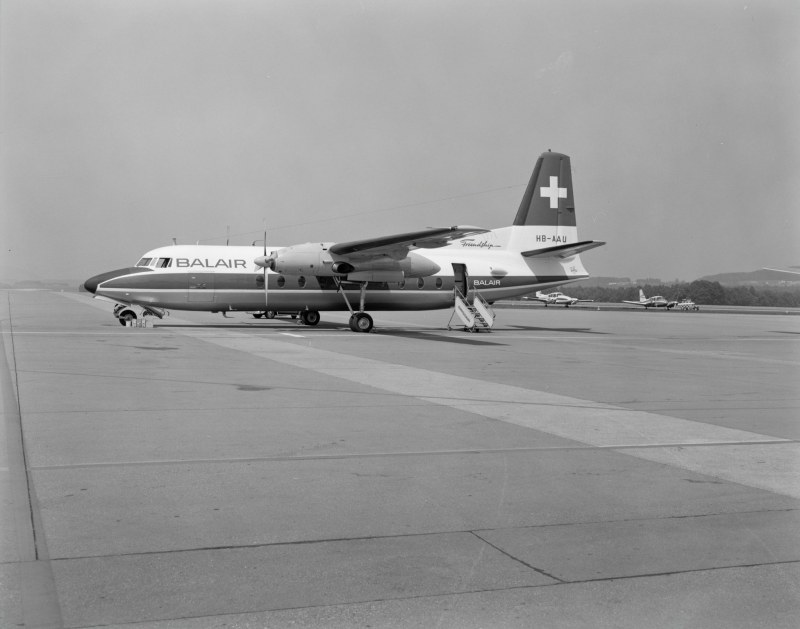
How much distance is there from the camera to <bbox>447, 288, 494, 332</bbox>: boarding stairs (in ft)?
98.3

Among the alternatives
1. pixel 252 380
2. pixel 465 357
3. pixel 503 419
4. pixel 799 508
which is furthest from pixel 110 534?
pixel 465 357

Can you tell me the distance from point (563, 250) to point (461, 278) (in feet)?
15.3

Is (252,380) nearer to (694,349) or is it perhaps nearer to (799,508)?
(799,508)

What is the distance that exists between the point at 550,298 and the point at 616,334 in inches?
2353

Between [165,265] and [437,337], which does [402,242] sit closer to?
[437,337]

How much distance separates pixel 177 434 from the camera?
28.3ft

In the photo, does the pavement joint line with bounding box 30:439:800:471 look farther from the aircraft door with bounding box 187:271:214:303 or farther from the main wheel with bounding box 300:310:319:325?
the main wheel with bounding box 300:310:319:325

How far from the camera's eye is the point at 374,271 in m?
29.0

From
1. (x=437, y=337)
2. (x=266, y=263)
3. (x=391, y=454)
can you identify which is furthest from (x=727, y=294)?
(x=391, y=454)

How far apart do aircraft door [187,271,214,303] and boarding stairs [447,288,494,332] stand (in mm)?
9687

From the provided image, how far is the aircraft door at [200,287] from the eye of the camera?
2747 cm

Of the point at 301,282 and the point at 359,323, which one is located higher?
the point at 301,282

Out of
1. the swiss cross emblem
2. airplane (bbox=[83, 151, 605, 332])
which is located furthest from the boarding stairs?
the swiss cross emblem

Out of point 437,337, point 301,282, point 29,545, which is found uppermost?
point 301,282
